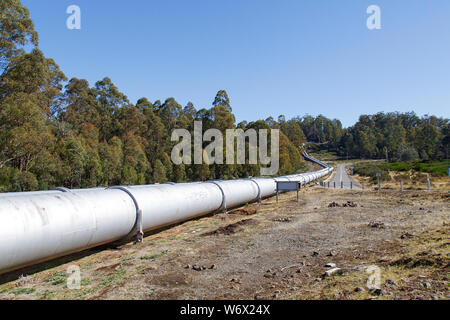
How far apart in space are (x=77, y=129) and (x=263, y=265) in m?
43.1

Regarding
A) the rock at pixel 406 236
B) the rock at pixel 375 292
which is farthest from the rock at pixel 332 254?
the rock at pixel 406 236

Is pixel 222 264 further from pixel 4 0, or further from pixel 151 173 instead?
pixel 151 173

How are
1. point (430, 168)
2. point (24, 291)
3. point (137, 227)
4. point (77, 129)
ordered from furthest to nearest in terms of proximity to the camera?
1. point (430, 168)
2. point (77, 129)
3. point (137, 227)
4. point (24, 291)

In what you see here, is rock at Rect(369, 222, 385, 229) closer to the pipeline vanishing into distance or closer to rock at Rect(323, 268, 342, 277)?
rock at Rect(323, 268, 342, 277)

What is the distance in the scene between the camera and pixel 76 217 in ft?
25.7

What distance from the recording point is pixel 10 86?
2264 cm

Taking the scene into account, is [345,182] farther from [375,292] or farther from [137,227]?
[375,292]

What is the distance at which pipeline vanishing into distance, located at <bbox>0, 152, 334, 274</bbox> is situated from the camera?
6574 mm

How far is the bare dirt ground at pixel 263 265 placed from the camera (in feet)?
18.9

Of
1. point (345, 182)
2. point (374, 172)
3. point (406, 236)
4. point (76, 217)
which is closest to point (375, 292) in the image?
point (406, 236)

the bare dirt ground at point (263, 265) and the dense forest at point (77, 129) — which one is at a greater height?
the dense forest at point (77, 129)

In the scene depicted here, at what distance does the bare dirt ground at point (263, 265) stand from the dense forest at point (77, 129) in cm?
1613

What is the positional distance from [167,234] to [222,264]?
193 inches

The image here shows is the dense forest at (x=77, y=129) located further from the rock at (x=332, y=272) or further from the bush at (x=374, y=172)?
the rock at (x=332, y=272)
